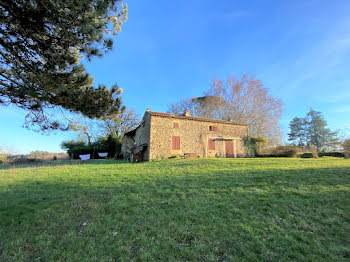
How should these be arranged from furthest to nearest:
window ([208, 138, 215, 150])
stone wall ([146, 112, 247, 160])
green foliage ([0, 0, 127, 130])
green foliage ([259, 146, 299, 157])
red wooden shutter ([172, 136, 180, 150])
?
green foliage ([259, 146, 299, 157]) → window ([208, 138, 215, 150]) → red wooden shutter ([172, 136, 180, 150]) → stone wall ([146, 112, 247, 160]) → green foliage ([0, 0, 127, 130])

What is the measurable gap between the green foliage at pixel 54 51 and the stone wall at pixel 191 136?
9.89 metres

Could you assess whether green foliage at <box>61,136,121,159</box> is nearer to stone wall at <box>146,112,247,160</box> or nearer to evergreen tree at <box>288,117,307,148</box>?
stone wall at <box>146,112,247,160</box>

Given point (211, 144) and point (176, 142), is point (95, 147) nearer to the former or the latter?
point (176, 142)

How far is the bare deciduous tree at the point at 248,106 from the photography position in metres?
21.7

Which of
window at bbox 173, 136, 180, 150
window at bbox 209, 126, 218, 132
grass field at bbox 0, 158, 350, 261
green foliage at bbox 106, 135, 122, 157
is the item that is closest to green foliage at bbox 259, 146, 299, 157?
window at bbox 209, 126, 218, 132

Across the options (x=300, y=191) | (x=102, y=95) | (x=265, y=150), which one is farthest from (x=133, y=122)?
(x=300, y=191)

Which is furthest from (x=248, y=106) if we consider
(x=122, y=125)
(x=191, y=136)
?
(x=122, y=125)

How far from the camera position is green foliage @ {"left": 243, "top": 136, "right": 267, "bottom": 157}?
738 inches

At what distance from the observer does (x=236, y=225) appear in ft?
10.4

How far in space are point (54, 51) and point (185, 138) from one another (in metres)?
12.9

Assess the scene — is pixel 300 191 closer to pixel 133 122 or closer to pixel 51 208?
pixel 51 208

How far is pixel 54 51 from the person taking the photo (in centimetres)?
416

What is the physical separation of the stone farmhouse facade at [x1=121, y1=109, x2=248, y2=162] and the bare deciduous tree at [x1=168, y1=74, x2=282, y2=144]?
13.4ft

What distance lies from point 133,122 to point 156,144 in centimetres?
1524
